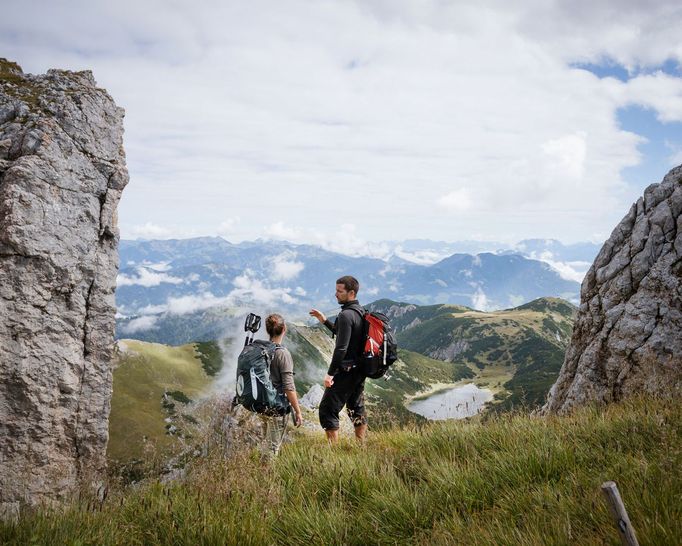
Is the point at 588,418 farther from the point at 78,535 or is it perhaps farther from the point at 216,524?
the point at 78,535

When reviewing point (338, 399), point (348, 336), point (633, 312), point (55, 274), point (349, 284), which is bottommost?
point (338, 399)

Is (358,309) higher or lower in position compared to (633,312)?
lower

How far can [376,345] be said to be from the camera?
8.90m

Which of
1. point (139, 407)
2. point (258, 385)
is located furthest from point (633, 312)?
point (139, 407)

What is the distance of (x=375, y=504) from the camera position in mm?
4930

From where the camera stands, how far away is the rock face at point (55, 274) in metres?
13.4

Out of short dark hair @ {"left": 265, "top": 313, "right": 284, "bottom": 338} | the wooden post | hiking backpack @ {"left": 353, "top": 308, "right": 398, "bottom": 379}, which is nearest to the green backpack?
short dark hair @ {"left": 265, "top": 313, "right": 284, "bottom": 338}

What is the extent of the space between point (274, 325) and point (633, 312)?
35.1 feet

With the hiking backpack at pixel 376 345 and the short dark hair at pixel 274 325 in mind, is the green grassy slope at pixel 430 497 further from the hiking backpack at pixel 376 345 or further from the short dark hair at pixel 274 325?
the short dark hair at pixel 274 325

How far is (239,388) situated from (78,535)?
383 centimetres

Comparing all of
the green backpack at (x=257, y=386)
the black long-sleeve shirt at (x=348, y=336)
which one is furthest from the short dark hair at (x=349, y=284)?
the green backpack at (x=257, y=386)

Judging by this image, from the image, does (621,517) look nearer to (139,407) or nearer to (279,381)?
(279,381)

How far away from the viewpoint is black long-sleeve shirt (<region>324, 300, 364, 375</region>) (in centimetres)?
870

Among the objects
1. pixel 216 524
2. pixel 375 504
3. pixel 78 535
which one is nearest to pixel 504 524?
pixel 375 504
